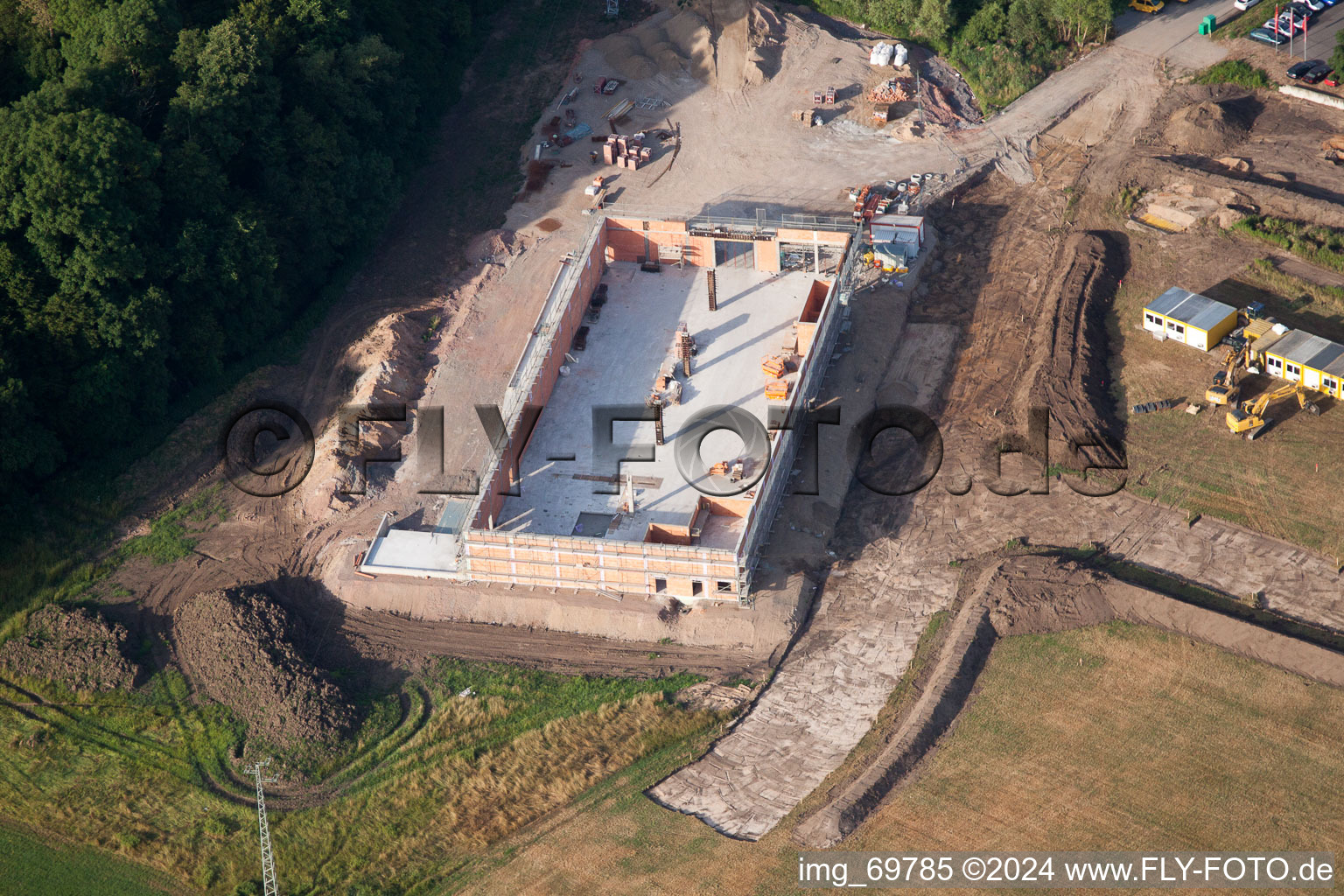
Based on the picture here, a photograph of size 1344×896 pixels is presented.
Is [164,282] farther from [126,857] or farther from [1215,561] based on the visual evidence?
[1215,561]

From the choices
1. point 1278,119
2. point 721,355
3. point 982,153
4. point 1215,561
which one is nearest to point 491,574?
point 721,355

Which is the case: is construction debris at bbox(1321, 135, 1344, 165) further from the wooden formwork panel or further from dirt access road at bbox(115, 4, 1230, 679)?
the wooden formwork panel

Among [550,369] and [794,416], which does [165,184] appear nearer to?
[550,369]

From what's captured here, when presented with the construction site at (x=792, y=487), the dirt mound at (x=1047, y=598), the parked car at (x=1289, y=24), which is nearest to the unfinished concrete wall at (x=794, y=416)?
the construction site at (x=792, y=487)

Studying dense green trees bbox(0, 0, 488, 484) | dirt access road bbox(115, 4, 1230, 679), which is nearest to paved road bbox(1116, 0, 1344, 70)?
dirt access road bbox(115, 4, 1230, 679)

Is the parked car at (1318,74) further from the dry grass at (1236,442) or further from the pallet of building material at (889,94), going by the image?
the pallet of building material at (889,94)
